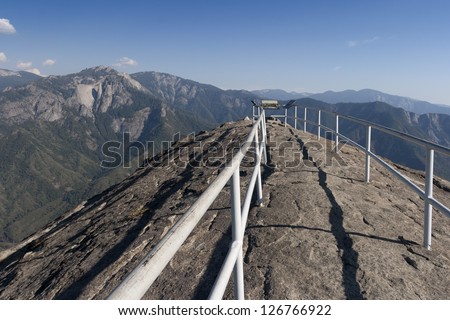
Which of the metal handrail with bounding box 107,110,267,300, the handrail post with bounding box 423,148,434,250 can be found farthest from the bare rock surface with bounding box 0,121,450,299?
the metal handrail with bounding box 107,110,267,300

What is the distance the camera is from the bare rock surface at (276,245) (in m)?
4.86

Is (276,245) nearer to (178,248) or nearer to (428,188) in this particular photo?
(428,188)

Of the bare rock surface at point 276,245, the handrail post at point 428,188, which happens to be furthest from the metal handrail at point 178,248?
the handrail post at point 428,188

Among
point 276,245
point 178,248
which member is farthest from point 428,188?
point 178,248

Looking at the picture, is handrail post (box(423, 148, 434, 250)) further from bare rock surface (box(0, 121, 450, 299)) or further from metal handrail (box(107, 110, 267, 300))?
metal handrail (box(107, 110, 267, 300))

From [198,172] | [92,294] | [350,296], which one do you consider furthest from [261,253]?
[198,172]

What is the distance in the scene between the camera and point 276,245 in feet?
19.1

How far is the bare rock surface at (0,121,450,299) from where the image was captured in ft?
16.0
